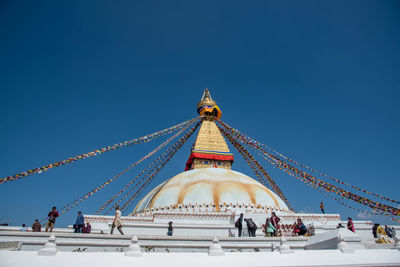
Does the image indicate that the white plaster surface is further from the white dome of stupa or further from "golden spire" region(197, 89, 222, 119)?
"golden spire" region(197, 89, 222, 119)

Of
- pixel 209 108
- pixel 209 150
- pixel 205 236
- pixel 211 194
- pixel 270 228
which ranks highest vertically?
pixel 209 108

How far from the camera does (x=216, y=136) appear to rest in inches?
856

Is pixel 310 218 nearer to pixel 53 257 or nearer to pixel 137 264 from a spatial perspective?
pixel 137 264

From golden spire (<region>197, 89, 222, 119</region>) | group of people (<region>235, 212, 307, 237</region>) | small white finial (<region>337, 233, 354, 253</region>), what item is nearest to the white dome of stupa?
group of people (<region>235, 212, 307, 237</region>)

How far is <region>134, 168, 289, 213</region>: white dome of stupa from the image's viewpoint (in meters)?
14.1

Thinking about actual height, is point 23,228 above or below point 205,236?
above

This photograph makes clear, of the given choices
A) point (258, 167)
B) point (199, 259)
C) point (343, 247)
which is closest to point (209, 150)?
point (258, 167)

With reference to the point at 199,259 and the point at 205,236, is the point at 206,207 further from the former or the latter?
the point at 199,259

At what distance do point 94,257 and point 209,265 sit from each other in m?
1.90

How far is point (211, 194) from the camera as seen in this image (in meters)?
14.5

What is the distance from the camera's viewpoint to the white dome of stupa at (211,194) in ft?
46.2

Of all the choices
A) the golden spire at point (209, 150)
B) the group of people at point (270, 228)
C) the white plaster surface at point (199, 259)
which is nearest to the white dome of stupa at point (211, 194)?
Answer: the golden spire at point (209, 150)

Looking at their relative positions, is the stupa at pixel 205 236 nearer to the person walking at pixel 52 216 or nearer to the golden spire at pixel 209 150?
the golden spire at pixel 209 150

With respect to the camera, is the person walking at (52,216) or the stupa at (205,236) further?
the person walking at (52,216)
